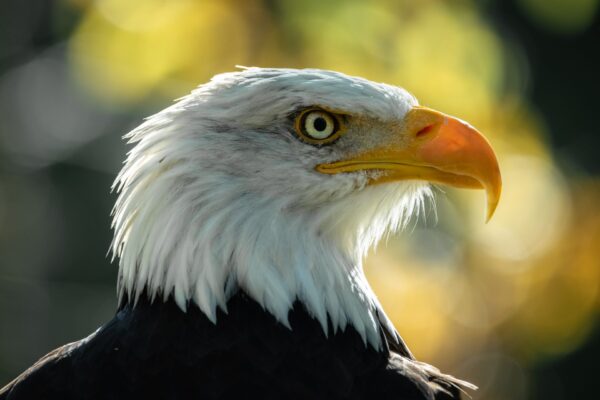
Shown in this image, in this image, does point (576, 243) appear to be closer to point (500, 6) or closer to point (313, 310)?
point (500, 6)

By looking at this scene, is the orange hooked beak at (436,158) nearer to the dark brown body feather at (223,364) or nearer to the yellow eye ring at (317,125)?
the yellow eye ring at (317,125)

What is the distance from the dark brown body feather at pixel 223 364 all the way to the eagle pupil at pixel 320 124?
26.2 inches

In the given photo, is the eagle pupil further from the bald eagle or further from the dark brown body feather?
the dark brown body feather

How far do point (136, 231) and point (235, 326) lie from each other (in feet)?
1.87

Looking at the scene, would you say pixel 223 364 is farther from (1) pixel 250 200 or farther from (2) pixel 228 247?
(1) pixel 250 200

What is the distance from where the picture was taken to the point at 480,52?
7688 mm

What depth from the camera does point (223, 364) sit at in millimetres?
3551

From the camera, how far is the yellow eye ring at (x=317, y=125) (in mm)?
4008

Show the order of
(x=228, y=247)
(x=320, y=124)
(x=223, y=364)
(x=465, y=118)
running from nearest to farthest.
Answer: (x=223, y=364) < (x=228, y=247) < (x=320, y=124) < (x=465, y=118)

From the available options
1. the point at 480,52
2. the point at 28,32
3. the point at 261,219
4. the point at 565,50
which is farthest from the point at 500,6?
the point at 261,219

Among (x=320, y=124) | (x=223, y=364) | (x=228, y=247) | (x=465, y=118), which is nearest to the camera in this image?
(x=223, y=364)

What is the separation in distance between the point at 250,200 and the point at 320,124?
388 mm

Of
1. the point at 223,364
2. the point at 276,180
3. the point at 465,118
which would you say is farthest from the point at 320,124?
the point at 465,118

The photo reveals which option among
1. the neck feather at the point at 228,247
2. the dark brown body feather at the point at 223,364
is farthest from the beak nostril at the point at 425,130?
the dark brown body feather at the point at 223,364
